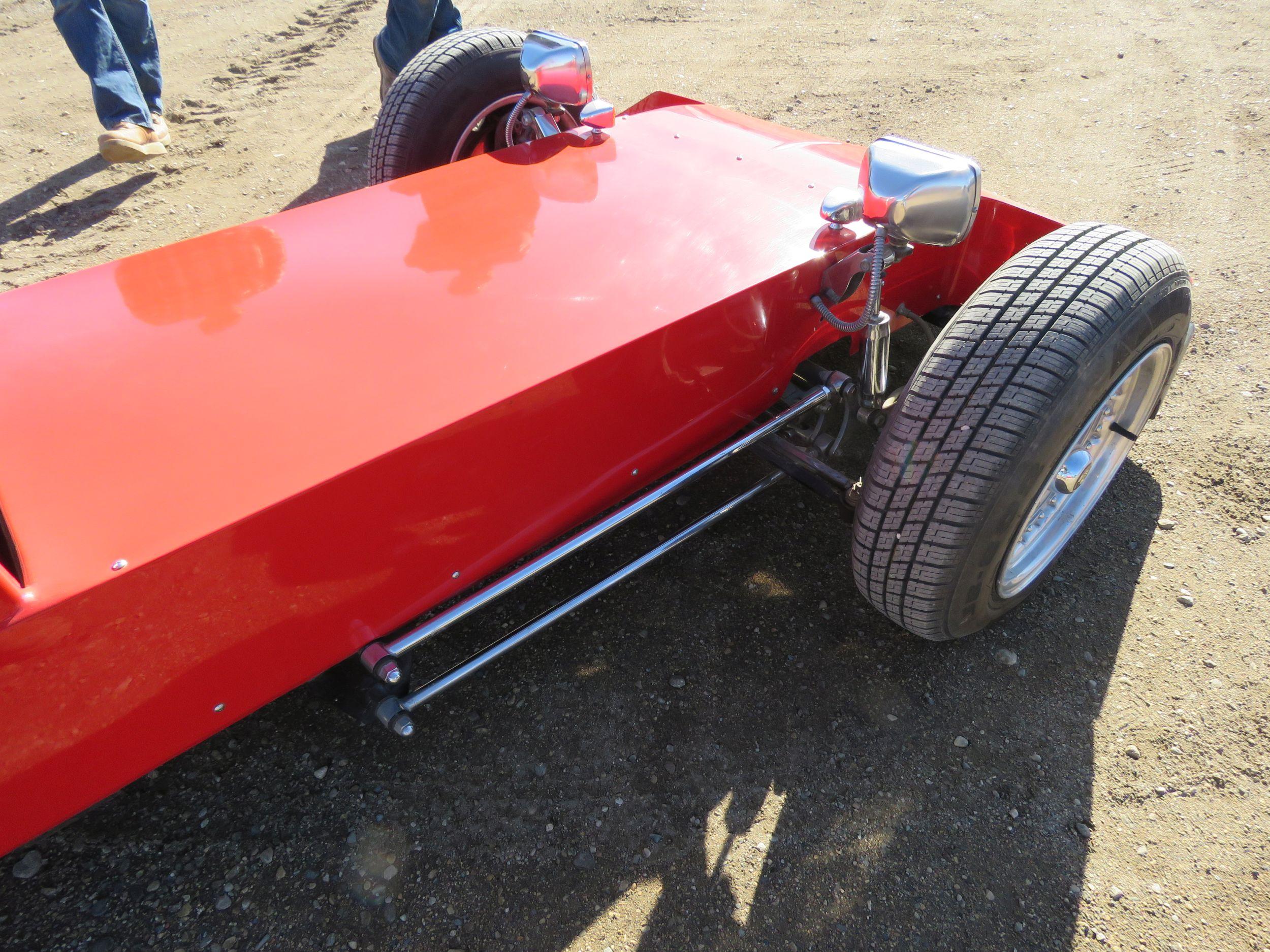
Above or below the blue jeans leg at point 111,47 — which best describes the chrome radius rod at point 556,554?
below

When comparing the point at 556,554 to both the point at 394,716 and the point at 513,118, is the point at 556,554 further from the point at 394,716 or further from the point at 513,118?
the point at 513,118

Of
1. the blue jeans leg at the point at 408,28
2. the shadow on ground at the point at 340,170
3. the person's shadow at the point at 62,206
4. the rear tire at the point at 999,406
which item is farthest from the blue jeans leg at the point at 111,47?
the rear tire at the point at 999,406

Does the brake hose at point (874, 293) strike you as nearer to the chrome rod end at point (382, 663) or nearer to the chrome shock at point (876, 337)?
the chrome shock at point (876, 337)

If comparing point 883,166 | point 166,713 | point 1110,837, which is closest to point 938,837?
point 1110,837

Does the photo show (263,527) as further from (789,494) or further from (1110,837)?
(1110,837)

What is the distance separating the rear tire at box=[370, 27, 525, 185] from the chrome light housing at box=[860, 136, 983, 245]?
1547 mm

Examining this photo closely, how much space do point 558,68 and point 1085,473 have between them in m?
1.78

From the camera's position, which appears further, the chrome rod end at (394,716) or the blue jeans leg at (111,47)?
the blue jeans leg at (111,47)

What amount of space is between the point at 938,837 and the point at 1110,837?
369 millimetres

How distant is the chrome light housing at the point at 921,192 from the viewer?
152 centimetres

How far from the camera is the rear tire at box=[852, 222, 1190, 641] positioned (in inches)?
61.2

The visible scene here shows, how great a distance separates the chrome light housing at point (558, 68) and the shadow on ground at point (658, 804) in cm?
141

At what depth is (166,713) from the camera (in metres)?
1.27

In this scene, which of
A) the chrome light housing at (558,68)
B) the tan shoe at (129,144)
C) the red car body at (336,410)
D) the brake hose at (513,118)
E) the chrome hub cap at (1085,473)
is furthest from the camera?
the tan shoe at (129,144)
